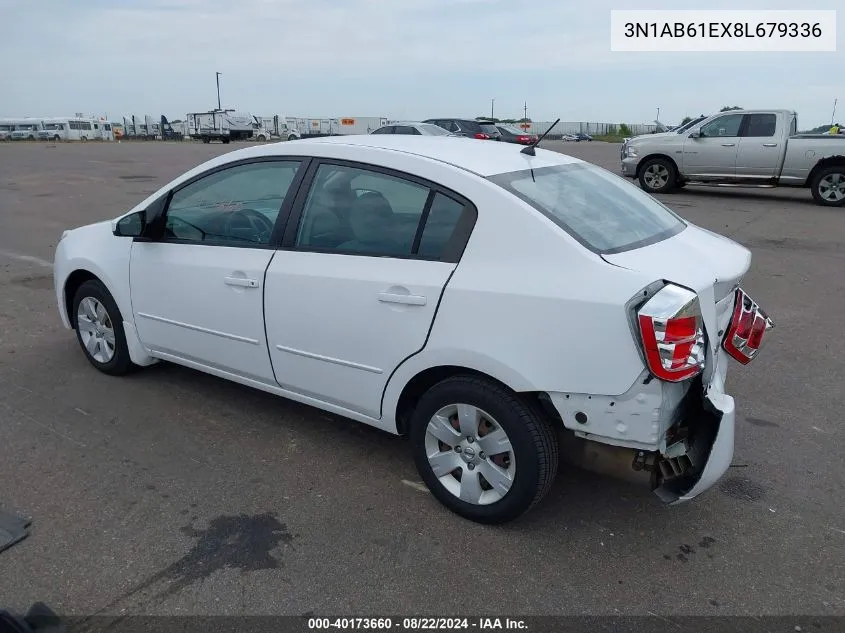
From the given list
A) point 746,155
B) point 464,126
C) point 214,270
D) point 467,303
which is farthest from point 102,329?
point 464,126

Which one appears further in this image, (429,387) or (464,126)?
(464,126)

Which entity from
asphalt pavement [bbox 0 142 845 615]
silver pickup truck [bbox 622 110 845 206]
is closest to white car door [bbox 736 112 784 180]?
silver pickup truck [bbox 622 110 845 206]

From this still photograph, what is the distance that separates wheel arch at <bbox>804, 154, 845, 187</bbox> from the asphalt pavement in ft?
35.9

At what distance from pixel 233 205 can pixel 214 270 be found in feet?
1.44

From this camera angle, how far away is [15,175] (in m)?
20.2

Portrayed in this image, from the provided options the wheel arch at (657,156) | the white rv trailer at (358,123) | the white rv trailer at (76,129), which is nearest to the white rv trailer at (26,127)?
the white rv trailer at (76,129)

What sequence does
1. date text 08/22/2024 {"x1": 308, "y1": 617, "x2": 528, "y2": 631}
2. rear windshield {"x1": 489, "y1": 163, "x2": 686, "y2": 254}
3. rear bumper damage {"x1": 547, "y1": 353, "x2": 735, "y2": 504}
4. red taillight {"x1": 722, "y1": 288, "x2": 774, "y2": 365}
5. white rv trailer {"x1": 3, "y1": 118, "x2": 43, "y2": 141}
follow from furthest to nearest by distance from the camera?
1. white rv trailer {"x1": 3, "y1": 118, "x2": 43, "y2": 141}
2. red taillight {"x1": 722, "y1": 288, "x2": 774, "y2": 365}
3. rear windshield {"x1": 489, "y1": 163, "x2": 686, "y2": 254}
4. rear bumper damage {"x1": 547, "y1": 353, "x2": 735, "y2": 504}
5. date text 08/22/2024 {"x1": 308, "y1": 617, "x2": 528, "y2": 631}

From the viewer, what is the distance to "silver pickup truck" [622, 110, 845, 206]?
13781mm

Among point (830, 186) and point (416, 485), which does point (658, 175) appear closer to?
point (830, 186)

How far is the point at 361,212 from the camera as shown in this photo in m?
3.32

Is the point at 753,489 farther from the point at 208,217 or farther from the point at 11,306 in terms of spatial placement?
the point at 11,306

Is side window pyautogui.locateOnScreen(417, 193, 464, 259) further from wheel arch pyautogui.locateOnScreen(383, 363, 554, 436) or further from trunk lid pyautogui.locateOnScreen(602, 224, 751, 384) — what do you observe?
trunk lid pyautogui.locateOnScreen(602, 224, 751, 384)

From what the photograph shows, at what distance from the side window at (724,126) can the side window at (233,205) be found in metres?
13.5

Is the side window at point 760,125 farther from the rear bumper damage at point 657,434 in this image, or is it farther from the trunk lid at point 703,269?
the rear bumper damage at point 657,434
